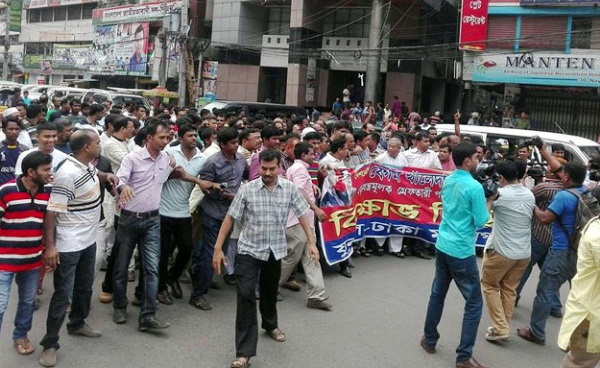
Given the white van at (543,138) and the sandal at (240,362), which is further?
the white van at (543,138)

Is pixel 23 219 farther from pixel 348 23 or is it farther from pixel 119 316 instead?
pixel 348 23

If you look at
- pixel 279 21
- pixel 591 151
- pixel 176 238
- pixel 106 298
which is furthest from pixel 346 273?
pixel 279 21

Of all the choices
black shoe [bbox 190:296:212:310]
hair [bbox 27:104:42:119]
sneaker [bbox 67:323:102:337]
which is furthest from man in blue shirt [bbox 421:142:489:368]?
hair [bbox 27:104:42:119]

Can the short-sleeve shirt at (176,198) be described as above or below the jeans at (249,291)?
above

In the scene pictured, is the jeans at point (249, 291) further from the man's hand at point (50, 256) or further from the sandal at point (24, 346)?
the sandal at point (24, 346)

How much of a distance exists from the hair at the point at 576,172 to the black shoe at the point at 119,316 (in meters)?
4.18

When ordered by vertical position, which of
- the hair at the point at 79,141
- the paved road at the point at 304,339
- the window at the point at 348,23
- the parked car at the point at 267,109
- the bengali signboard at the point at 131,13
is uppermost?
the bengali signboard at the point at 131,13

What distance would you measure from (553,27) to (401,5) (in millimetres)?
9096

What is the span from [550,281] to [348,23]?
26505 millimetres

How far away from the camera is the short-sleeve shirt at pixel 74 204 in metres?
4.39

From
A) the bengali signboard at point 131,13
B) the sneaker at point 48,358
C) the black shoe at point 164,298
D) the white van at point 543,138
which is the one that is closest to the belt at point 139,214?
the black shoe at point 164,298

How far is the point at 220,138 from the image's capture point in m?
5.77

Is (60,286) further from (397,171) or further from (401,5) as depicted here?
(401,5)

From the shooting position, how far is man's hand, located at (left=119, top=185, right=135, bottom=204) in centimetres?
475
